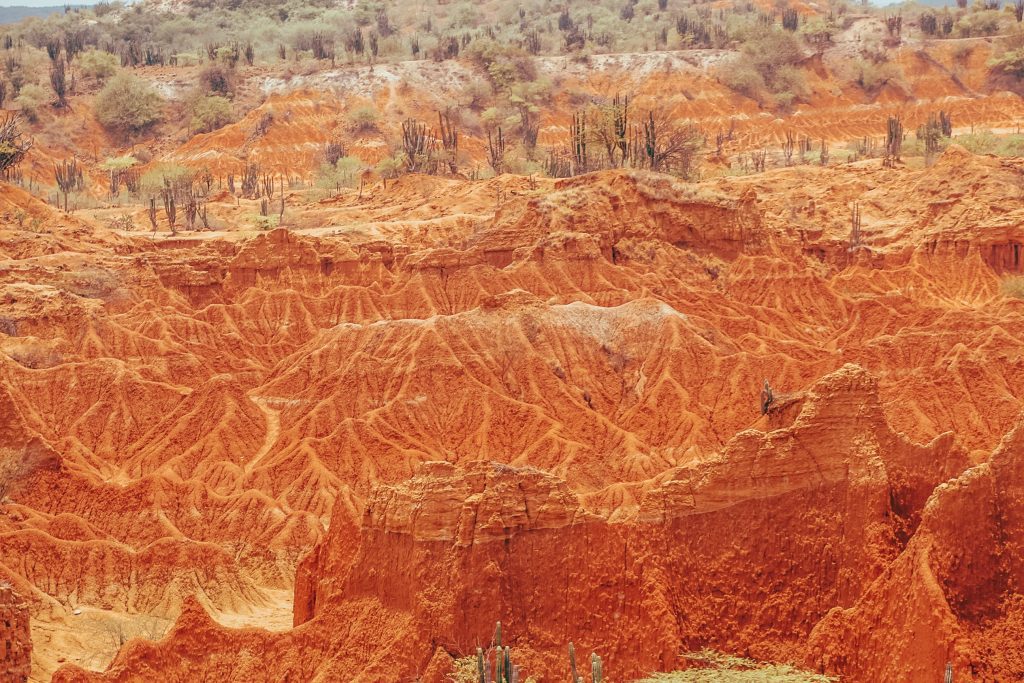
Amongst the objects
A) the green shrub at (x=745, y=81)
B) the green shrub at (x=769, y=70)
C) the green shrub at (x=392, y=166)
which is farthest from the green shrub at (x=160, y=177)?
the green shrub at (x=769, y=70)

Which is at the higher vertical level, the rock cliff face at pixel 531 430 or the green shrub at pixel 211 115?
the rock cliff face at pixel 531 430

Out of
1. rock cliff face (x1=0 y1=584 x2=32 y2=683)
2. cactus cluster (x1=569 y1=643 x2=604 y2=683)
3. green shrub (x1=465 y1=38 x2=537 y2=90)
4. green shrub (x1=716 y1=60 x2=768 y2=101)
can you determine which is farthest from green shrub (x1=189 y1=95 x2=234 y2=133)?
cactus cluster (x1=569 y1=643 x2=604 y2=683)

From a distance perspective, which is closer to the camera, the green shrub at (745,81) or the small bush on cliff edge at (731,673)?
the small bush on cliff edge at (731,673)

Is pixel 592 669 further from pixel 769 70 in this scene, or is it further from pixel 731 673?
pixel 769 70

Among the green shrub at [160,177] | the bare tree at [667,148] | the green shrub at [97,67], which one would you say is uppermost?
the bare tree at [667,148]

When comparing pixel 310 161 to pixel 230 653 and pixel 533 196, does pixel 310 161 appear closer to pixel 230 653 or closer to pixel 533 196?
pixel 533 196

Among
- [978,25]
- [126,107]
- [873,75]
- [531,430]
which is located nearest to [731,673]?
[531,430]

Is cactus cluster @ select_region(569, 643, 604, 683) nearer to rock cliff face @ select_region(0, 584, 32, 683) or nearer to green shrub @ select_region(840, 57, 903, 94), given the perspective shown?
rock cliff face @ select_region(0, 584, 32, 683)

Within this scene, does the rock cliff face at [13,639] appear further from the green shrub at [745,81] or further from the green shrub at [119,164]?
the green shrub at [745,81]
